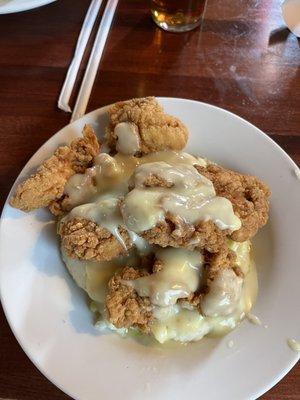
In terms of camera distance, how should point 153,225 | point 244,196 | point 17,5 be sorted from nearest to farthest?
point 153,225 → point 244,196 → point 17,5

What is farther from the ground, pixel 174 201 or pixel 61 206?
pixel 174 201

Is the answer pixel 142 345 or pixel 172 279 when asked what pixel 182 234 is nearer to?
pixel 172 279

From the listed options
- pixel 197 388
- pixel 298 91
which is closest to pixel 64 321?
pixel 197 388

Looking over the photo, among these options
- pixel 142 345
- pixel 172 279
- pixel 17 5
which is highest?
pixel 17 5

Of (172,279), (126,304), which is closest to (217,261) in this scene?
(172,279)

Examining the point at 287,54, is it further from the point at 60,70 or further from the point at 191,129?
the point at 60,70

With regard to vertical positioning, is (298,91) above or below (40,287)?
above
